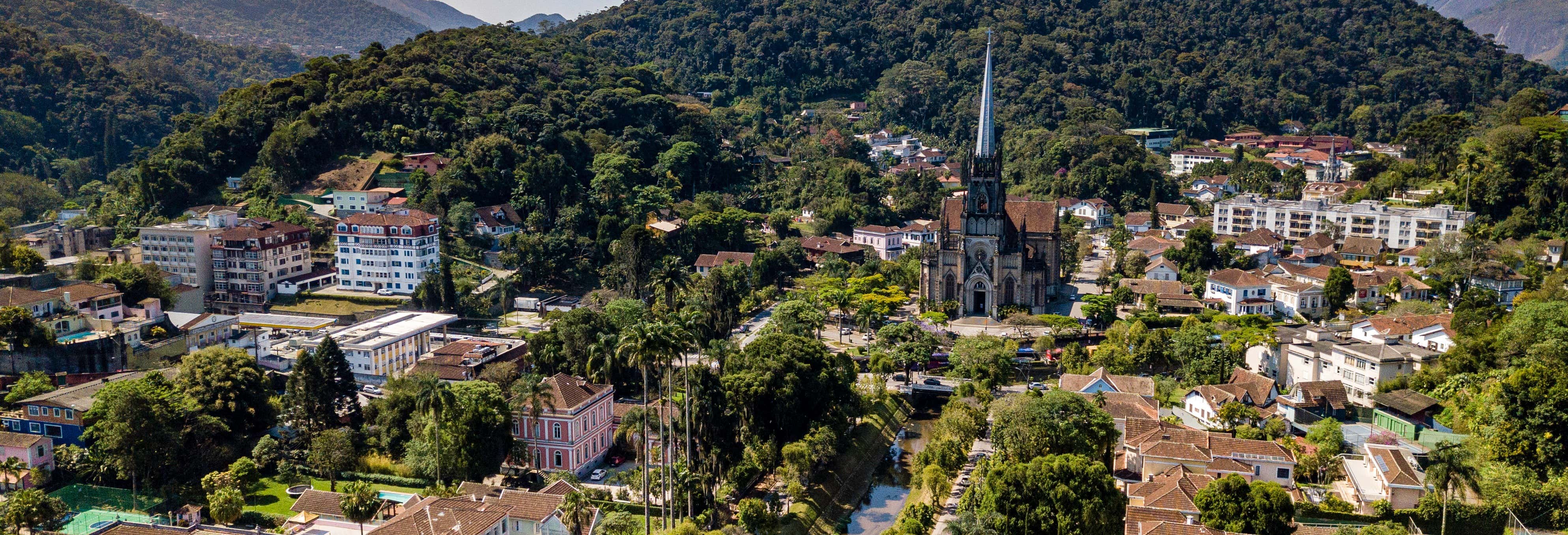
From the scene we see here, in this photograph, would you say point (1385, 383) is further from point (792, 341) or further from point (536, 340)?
point (536, 340)

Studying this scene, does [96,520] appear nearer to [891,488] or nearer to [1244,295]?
[891,488]

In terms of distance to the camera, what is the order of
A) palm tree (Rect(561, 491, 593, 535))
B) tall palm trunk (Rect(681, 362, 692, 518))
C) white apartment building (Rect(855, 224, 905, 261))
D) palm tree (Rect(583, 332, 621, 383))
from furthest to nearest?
white apartment building (Rect(855, 224, 905, 261)), palm tree (Rect(583, 332, 621, 383)), tall palm trunk (Rect(681, 362, 692, 518)), palm tree (Rect(561, 491, 593, 535))

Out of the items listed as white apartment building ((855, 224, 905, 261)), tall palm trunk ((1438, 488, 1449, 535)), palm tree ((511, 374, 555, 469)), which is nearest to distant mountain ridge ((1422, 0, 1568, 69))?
white apartment building ((855, 224, 905, 261))

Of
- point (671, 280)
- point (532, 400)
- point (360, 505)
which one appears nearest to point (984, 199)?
point (671, 280)

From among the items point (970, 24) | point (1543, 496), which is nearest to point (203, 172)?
point (1543, 496)

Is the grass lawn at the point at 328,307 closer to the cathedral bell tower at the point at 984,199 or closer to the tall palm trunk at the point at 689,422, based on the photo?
→ the tall palm trunk at the point at 689,422

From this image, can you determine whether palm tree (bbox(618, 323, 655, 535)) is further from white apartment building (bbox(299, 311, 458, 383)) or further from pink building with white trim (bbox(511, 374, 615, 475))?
white apartment building (bbox(299, 311, 458, 383))
